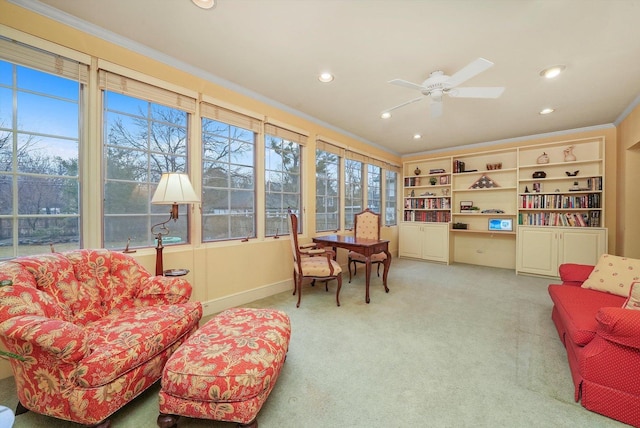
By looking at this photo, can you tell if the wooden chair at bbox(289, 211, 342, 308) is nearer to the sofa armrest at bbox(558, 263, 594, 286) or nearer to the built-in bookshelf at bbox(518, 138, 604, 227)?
the sofa armrest at bbox(558, 263, 594, 286)

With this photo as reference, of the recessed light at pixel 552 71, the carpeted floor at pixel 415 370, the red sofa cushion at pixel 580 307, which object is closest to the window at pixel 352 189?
the carpeted floor at pixel 415 370

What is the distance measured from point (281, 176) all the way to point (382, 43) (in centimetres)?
199

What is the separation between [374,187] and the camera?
5.51 m

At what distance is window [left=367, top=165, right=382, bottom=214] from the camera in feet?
17.4

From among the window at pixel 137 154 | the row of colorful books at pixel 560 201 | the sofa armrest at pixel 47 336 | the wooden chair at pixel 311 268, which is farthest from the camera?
the row of colorful books at pixel 560 201

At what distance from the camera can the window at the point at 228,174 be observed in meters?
2.75

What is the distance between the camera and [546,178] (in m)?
4.34

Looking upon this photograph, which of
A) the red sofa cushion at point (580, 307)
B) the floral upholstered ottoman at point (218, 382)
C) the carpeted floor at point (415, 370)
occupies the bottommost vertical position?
the carpeted floor at point (415, 370)

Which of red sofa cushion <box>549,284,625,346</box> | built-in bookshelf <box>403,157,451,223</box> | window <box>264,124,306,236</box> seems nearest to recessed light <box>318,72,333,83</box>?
window <box>264,124,306,236</box>

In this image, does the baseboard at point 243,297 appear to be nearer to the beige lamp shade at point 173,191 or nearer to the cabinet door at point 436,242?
the beige lamp shade at point 173,191

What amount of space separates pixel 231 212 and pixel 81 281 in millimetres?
1489

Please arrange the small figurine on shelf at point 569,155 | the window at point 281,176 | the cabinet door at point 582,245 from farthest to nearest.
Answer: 1. the small figurine on shelf at point 569,155
2. the cabinet door at point 582,245
3. the window at point 281,176

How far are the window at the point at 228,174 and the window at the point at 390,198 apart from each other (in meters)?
3.59

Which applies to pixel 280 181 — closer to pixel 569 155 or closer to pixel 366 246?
pixel 366 246
